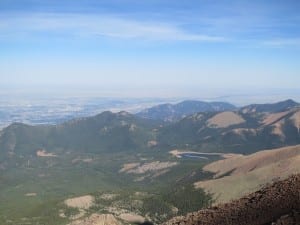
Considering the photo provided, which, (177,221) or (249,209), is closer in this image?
(249,209)

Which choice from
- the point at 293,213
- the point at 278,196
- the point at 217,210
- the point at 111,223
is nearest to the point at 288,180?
the point at 278,196

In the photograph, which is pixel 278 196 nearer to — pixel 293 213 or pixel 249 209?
pixel 249 209

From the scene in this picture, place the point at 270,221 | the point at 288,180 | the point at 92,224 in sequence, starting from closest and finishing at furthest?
the point at 270,221, the point at 288,180, the point at 92,224

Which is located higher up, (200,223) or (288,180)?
(288,180)

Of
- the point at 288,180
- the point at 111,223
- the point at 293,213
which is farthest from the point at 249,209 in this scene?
the point at 111,223

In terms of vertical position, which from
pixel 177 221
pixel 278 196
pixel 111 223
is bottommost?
pixel 111 223

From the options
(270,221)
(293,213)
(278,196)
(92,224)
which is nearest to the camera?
(293,213)
